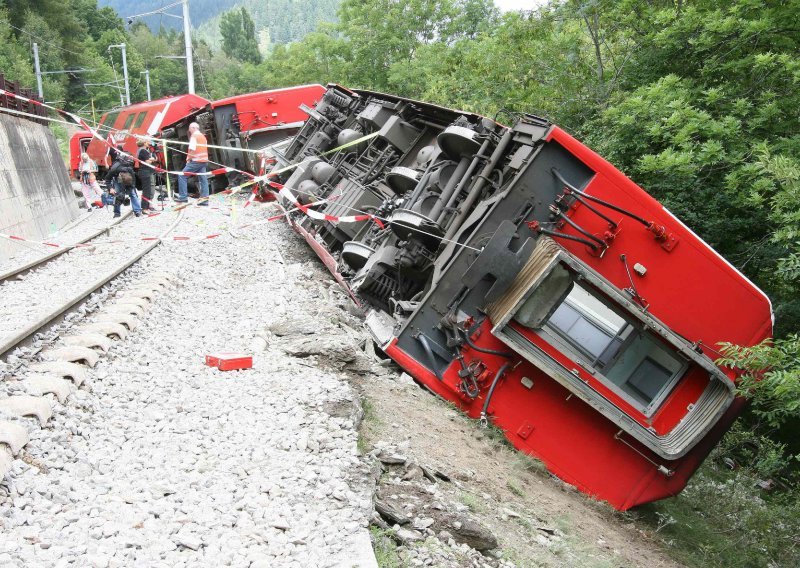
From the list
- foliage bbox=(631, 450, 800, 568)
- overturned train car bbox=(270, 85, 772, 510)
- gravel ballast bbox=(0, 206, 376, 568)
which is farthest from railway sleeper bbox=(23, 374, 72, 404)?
foliage bbox=(631, 450, 800, 568)

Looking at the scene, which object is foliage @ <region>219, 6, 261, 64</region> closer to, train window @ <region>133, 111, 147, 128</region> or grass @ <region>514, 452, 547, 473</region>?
train window @ <region>133, 111, 147, 128</region>

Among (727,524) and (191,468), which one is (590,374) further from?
(191,468)

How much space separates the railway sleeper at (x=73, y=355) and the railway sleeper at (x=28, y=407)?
94 cm

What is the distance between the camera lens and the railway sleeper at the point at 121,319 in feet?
21.1

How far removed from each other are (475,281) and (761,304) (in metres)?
2.50

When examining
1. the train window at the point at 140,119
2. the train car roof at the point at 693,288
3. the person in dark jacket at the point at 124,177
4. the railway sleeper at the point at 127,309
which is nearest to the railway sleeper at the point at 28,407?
the railway sleeper at the point at 127,309

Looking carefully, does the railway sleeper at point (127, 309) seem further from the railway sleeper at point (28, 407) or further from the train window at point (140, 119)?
the train window at point (140, 119)

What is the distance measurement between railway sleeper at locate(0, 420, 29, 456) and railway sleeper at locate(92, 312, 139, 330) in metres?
2.46

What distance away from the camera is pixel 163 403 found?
4.95m

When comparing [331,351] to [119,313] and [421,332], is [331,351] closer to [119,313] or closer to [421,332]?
[421,332]

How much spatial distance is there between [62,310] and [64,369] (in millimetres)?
1874

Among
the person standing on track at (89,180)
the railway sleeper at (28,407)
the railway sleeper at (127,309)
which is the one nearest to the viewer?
the railway sleeper at (28,407)

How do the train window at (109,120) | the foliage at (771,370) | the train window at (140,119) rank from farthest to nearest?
the train window at (109,120) → the train window at (140,119) → the foliage at (771,370)

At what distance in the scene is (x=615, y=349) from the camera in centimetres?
645
